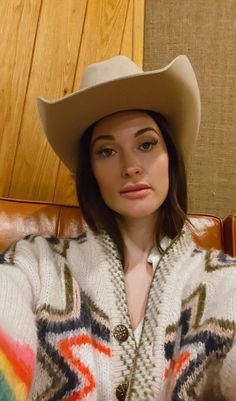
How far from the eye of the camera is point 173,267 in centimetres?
84

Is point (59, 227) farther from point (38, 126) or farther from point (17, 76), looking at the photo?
point (17, 76)

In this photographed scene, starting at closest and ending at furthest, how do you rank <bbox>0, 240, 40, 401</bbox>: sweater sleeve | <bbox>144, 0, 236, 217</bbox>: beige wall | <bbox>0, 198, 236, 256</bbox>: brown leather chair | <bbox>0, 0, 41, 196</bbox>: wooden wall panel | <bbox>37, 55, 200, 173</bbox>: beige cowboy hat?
1. <bbox>0, 240, 40, 401</bbox>: sweater sleeve
2. <bbox>37, 55, 200, 173</bbox>: beige cowboy hat
3. <bbox>0, 198, 236, 256</bbox>: brown leather chair
4. <bbox>0, 0, 41, 196</bbox>: wooden wall panel
5. <bbox>144, 0, 236, 217</bbox>: beige wall

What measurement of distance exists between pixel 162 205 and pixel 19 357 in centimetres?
51

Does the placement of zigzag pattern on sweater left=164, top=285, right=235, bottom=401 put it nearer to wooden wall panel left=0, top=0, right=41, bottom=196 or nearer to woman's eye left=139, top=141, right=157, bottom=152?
woman's eye left=139, top=141, right=157, bottom=152

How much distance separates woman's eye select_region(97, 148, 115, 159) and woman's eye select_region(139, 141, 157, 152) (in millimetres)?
56

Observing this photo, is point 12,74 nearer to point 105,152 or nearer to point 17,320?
point 105,152

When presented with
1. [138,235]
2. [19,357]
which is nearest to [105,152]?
[138,235]

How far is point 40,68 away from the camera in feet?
3.77

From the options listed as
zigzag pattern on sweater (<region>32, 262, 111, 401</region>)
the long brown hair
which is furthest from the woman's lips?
zigzag pattern on sweater (<region>32, 262, 111, 401</region>)

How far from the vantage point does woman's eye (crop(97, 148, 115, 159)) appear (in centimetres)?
89

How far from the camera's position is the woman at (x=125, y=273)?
70 centimetres

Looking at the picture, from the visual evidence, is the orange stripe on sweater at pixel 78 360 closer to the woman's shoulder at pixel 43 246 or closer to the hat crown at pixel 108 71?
the woman's shoulder at pixel 43 246

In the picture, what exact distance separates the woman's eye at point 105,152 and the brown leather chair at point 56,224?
0.55ft

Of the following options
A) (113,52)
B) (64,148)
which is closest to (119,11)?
(113,52)
